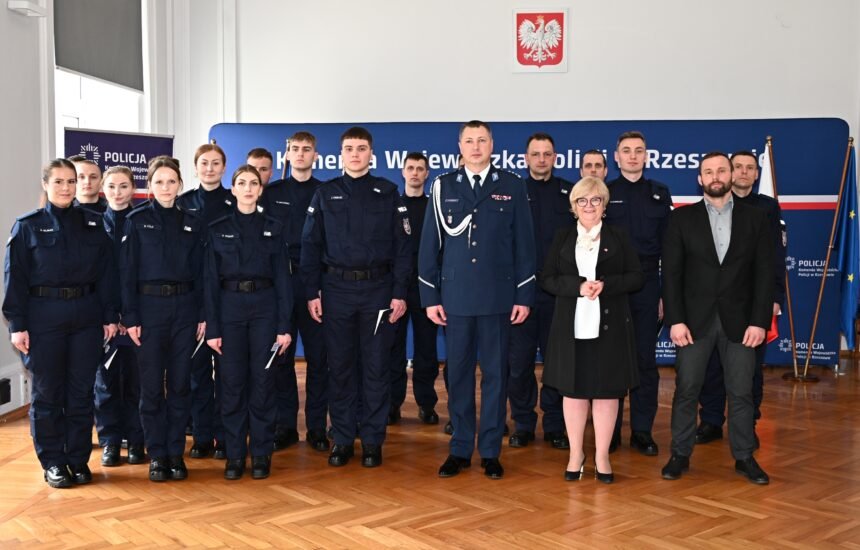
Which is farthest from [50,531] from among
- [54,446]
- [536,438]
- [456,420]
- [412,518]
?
[536,438]

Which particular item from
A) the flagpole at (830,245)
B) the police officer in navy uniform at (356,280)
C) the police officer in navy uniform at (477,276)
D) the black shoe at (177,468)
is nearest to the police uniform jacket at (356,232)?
the police officer in navy uniform at (356,280)

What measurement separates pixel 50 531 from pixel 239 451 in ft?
3.28

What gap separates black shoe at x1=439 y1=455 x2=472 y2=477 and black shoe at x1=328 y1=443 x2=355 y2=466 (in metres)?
0.51

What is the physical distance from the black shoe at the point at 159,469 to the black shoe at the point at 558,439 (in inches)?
81.3

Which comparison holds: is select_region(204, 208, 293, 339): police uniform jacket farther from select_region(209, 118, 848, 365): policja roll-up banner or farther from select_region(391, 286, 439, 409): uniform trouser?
select_region(209, 118, 848, 365): policja roll-up banner

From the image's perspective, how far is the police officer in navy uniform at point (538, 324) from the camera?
5.23m

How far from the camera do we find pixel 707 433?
17.5 feet

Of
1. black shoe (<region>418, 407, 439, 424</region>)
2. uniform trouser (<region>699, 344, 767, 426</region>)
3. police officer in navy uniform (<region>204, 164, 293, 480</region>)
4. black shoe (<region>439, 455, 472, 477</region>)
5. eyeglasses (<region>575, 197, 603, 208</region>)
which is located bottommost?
black shoe (<region>418, 407, 439, 424</region>)

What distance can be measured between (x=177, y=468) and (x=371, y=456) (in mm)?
969

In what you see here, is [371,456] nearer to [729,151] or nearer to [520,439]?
[520,439]

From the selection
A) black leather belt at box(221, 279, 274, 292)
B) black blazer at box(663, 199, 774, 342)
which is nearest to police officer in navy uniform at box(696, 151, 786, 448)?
black blazer at box(663, 199, 774, 342)

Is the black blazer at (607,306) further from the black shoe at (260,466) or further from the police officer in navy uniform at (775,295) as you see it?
the black shoe at (260,466)

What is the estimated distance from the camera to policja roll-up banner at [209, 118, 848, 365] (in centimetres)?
754

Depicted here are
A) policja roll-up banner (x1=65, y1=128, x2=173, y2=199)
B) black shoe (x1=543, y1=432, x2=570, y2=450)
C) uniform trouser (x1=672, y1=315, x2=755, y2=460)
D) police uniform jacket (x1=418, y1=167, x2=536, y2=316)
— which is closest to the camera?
uniform trouser (x1=672, y1=315, x2=755, y2=460)
